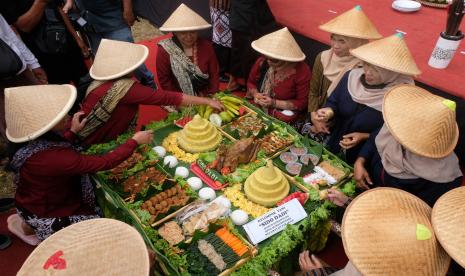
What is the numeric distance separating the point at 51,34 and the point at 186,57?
1511 mm

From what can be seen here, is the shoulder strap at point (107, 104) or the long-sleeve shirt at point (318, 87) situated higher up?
the shoulder strap at point (107, 104)

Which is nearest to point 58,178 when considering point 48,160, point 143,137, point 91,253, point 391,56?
point 48,160

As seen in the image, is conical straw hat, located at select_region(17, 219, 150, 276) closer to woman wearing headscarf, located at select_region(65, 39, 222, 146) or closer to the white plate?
woman wearing headscarf, located at select_region(65, 39, 222, 146)

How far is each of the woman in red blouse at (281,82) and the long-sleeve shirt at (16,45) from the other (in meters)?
2.28

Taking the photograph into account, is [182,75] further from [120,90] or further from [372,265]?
[372,265]

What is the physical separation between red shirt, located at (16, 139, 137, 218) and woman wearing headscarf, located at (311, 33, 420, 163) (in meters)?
1.86

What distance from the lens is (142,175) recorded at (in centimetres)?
267

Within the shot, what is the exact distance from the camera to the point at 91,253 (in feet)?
4.67

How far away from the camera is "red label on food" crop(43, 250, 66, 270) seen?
1373 millimetres

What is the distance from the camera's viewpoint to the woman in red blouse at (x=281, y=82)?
131 inches

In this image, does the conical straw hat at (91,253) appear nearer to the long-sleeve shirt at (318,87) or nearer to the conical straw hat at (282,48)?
the conical straw hat at (282,48)

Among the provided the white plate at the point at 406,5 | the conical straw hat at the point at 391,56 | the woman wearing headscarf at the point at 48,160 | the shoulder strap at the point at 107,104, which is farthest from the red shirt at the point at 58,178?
the white plate at the point at 406,5

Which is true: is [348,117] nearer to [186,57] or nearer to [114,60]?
[186,57]

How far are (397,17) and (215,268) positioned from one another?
5.39 meters
